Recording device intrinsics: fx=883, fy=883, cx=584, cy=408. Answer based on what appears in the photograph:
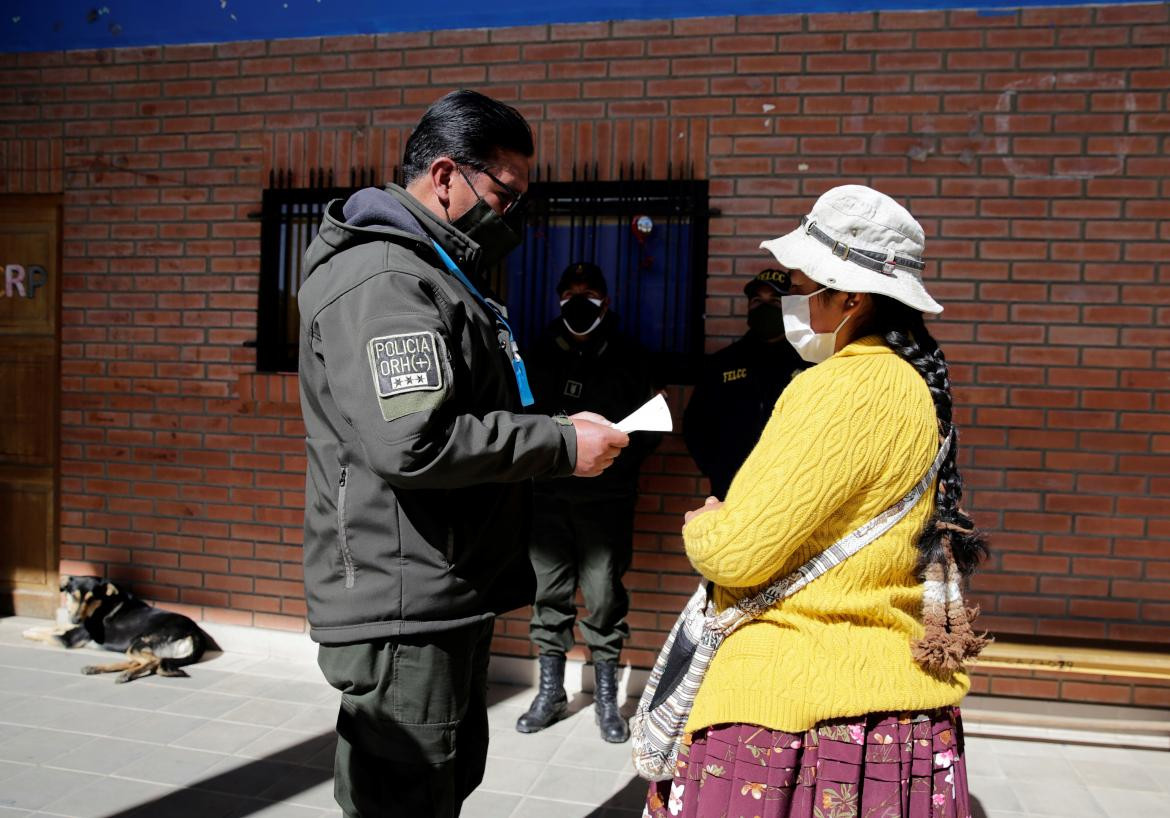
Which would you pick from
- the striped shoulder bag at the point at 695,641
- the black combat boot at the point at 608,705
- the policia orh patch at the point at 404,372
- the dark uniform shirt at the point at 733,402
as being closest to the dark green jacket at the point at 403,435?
the policia orh patch at the point at 404,372

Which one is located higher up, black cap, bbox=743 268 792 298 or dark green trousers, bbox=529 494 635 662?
black cap, bbox=743 268 792 298

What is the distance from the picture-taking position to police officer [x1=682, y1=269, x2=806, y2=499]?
346cm

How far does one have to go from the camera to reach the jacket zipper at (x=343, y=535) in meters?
1.75

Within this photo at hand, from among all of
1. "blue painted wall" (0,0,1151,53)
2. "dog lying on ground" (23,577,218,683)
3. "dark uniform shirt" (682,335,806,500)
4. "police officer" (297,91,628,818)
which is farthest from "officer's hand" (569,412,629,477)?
"dog lying on ground" (23,577,218,683)

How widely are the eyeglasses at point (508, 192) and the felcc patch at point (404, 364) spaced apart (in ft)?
1.59

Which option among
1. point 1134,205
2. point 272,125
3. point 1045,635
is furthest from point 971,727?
point 272,125

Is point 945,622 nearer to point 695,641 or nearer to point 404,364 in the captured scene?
point 695,641

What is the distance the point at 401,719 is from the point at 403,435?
1.96 ft

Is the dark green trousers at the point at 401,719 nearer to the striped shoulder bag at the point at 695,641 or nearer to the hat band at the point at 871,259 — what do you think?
the striped shoulder bag at the point at 695,641

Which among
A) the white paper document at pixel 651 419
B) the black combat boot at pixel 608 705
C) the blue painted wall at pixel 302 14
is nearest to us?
the white paper document at pixel 651 419

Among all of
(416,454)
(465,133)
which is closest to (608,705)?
(416,454)

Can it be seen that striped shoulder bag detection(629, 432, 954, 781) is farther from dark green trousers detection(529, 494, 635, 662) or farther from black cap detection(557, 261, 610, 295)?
black cap detection(557, 261, 610, 295)

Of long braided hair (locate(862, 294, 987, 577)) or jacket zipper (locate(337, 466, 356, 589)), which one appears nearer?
long braided hair (locate(862, 294, 987, 577))

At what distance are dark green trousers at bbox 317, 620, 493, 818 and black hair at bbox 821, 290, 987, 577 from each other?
0.93 meters
